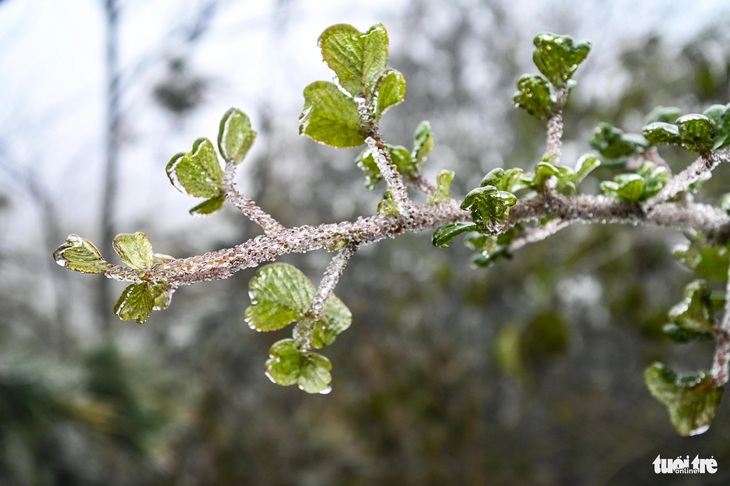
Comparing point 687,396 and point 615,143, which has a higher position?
point 615,143

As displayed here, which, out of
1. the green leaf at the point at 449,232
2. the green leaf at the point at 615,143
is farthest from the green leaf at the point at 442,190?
the green leaf at the point at 615,143

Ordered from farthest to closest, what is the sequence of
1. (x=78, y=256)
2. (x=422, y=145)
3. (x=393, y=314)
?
(x=393, y=314) < (x=422, y=145) < (x=78, y=256)

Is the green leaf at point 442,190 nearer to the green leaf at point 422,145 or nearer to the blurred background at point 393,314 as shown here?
the green leaf at point 422,145

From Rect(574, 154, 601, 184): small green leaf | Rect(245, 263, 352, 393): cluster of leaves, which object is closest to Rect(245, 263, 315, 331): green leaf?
Rect(245, 263, 352, 393): cluster of leaves

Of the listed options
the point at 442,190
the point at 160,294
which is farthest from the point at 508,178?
the point at 160,294

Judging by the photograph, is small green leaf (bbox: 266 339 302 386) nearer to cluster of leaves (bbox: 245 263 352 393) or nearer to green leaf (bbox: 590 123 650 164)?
cluster of leaves (bbox: 245 263 352 393)

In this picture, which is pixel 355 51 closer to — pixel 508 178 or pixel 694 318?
pixel 508 178
